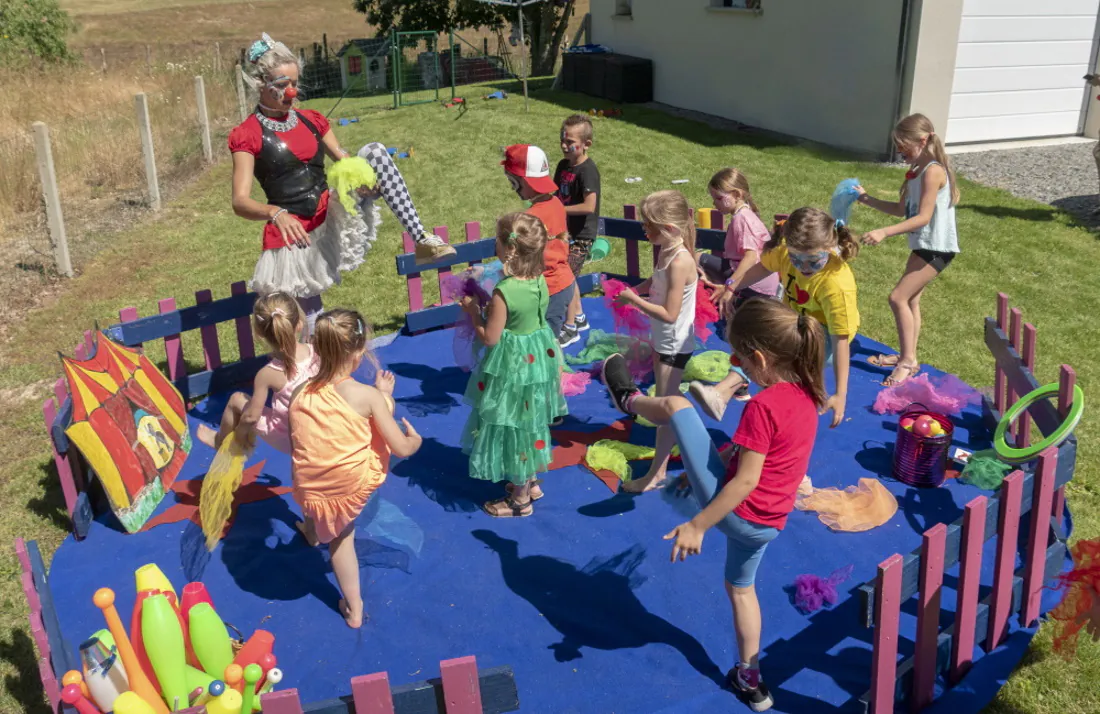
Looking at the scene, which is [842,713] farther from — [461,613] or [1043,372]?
[1043,372]

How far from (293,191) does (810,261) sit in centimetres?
320

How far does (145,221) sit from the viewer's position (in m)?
12.3

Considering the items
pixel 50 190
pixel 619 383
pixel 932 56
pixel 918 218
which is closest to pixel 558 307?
pixel 619 383

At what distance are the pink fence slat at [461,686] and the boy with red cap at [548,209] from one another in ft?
11.2

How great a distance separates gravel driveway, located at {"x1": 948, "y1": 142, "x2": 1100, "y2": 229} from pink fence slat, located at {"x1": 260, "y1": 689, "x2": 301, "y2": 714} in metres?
10.7

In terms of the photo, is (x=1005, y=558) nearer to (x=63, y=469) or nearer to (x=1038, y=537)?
(x=1038, y=537)

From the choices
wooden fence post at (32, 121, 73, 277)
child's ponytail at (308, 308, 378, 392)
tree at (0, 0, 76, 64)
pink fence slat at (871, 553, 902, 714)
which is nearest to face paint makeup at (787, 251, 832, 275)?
pink fence slat at (871, 553, 902, 714)

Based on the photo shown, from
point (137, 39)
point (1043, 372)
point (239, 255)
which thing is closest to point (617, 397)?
point (1043, 372)

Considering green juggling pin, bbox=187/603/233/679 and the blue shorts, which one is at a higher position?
the blue shorts

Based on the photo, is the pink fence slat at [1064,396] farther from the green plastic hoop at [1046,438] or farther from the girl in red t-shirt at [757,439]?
the girl in red t-shirt at [757,439]

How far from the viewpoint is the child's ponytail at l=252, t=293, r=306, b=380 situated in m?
4.31

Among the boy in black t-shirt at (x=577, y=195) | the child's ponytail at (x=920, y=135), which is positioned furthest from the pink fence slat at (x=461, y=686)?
the child's ponytail at (x=920, y=135)

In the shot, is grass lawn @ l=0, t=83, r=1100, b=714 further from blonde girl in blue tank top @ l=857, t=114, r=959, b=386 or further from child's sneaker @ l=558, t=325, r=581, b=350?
child's sneaker @ l=558, t=325, r=581, b=350

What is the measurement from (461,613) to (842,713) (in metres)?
1.75
